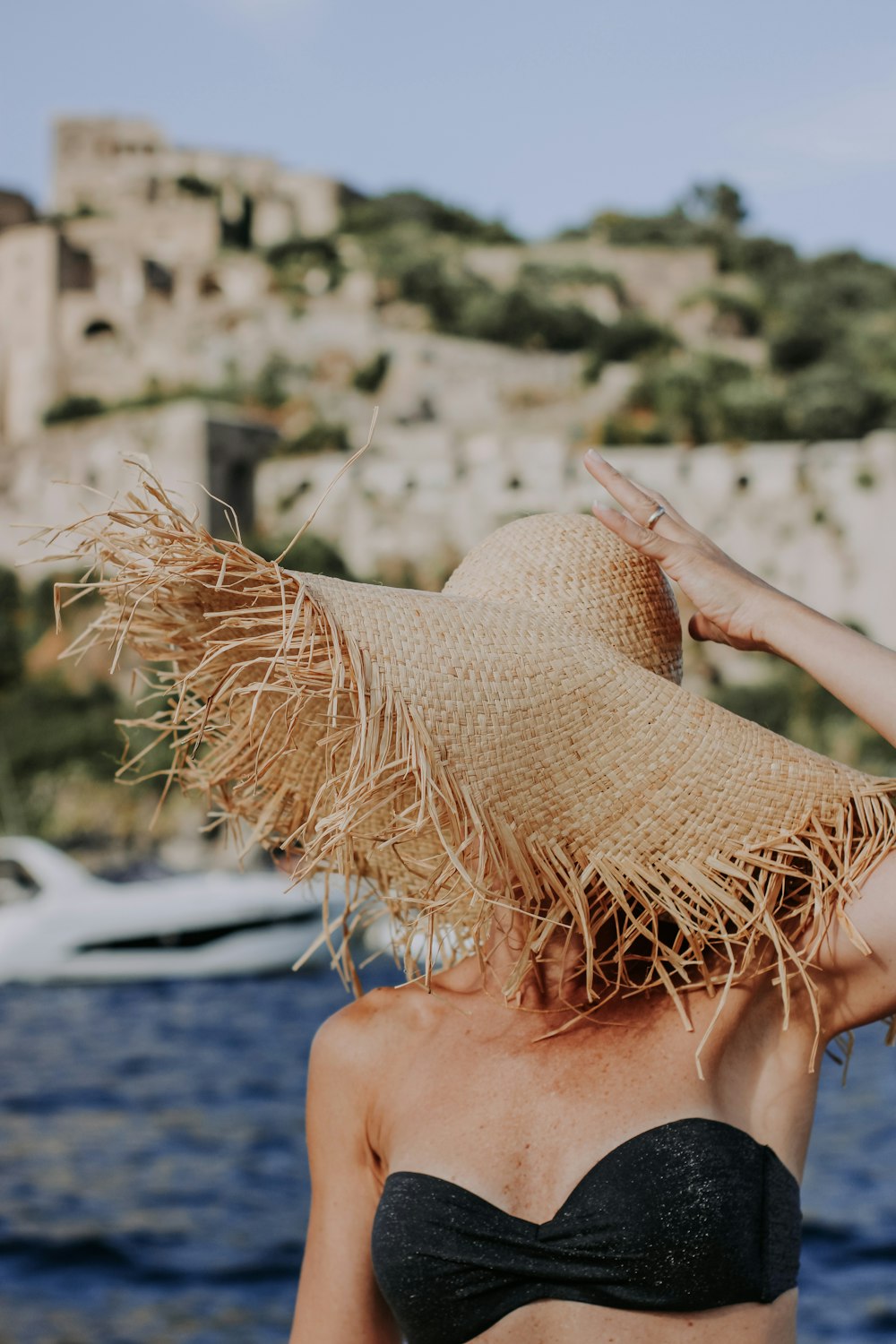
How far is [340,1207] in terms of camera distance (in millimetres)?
1722

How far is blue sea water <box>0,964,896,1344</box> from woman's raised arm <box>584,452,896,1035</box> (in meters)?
4.17

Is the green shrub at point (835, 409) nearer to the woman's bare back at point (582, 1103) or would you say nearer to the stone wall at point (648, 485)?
the stone wall at point (648, 485)

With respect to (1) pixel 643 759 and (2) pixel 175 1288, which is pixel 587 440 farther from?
(1) pixel 643 759

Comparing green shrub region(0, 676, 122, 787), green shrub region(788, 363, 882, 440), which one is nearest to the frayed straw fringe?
green shrub region(0, 676, 122, 787)

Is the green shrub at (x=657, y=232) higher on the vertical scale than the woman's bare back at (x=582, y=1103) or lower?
lower

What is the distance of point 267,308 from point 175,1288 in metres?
29.0

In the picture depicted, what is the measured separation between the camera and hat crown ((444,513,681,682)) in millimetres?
1660

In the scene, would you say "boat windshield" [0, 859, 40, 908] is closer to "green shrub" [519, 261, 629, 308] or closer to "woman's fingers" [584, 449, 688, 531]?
"woman's fingers" [584, 449, 688, 531]

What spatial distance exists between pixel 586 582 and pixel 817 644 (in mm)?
257

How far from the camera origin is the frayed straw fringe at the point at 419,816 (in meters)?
1.44

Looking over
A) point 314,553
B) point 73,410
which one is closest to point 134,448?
point 314,553

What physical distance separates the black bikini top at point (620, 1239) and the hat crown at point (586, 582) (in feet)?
1.71

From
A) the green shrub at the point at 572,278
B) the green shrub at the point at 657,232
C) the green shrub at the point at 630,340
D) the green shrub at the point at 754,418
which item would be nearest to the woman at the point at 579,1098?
the green shrub at the point at 754,418

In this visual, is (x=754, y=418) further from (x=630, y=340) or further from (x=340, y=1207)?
(x=340, y=1207)
